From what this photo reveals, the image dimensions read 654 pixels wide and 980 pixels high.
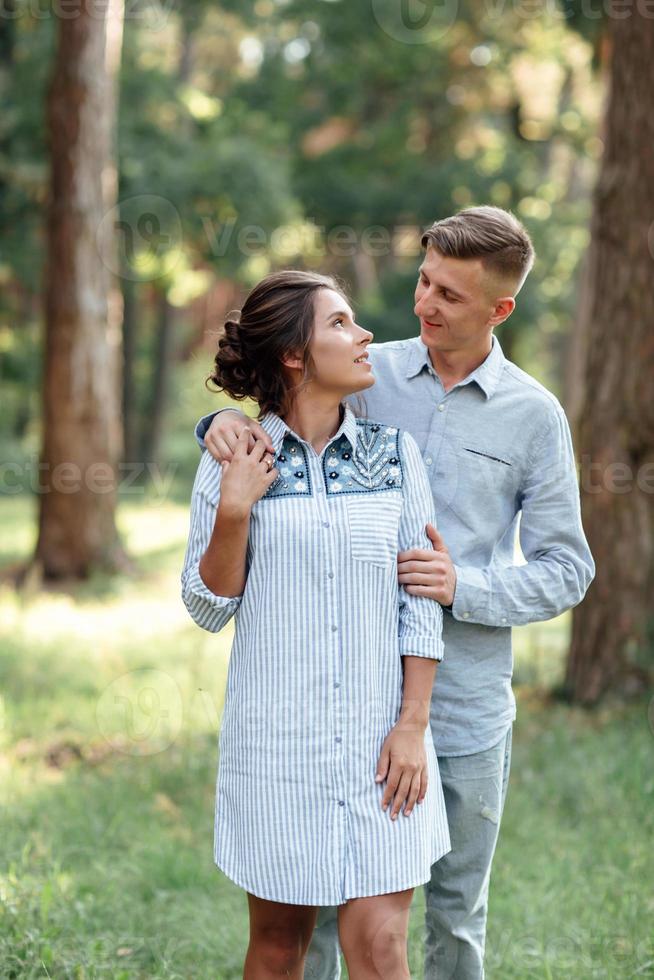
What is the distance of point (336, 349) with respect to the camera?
2.31m

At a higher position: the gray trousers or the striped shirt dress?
the striped shirt dress

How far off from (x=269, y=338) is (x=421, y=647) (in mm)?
719

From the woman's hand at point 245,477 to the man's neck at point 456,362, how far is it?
54 centimetres

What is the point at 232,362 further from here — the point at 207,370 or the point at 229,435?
the point at 207,370

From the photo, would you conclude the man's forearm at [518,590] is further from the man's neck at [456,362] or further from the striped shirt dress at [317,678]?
the man's neck at [456,362]

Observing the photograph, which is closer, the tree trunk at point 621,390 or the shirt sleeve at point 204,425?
the shirt sleeve at point 204,425

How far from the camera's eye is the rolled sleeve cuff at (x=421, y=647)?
2.27m

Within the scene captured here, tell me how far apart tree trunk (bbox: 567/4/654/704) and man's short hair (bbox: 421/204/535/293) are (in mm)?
3283

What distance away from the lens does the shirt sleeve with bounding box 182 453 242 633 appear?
225 cm

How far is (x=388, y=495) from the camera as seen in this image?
2.33 meters

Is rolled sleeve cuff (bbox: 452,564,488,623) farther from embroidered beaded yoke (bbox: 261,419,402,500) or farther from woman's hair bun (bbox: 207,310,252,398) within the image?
woman's hair bun (bbox: 207,310,252,398)
